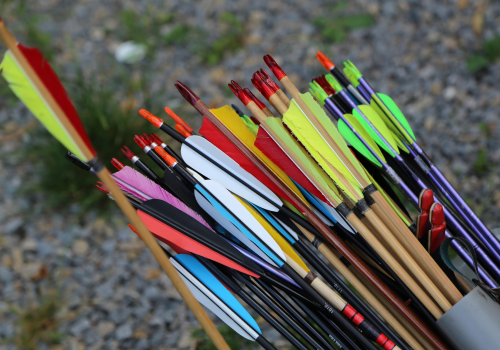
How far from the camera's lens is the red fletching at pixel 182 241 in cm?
72

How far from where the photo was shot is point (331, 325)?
2.46ft

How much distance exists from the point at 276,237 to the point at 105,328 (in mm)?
969

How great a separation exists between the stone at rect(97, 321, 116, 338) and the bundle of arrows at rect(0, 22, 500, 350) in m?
0.81

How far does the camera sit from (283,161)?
0.73 meters

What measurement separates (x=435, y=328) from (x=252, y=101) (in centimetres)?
53

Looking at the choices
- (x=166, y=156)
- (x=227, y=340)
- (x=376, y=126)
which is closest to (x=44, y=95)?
(x=166, y=156)

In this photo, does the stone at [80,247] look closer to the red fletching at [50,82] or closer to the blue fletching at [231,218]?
the blue fletching at [231,218]

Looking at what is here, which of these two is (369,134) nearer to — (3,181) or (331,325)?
(331,325)

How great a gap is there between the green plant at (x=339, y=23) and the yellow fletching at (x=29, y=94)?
2.07 m

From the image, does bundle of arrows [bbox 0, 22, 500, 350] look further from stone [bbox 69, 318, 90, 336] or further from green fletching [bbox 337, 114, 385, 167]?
stone [bbox 69, 318, 90, 336]

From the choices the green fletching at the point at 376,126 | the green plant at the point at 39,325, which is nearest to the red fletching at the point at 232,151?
the green fletching at the point at 376,126

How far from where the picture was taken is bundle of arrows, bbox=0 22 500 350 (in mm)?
685

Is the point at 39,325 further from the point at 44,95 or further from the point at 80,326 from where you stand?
the point at 44,95

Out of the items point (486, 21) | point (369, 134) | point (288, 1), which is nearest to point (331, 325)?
point (369, 134)
